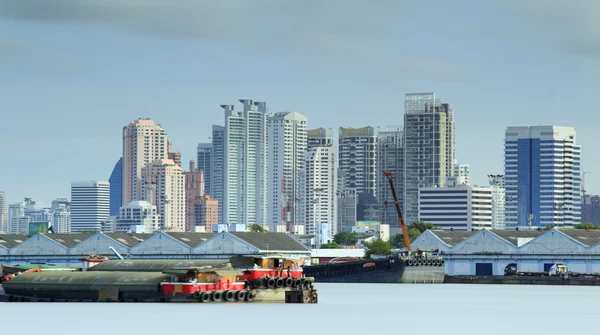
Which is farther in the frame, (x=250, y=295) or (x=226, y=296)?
(x=250, y=295)

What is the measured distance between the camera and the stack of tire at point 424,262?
478 ft

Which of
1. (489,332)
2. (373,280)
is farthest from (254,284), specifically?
(373,280)

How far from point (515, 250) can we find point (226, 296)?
252 feet

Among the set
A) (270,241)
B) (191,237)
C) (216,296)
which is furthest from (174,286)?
(270,241)

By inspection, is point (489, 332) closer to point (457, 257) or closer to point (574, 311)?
point (574, 311)

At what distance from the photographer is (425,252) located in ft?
488

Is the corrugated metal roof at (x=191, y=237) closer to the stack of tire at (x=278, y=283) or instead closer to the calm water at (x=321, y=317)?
the calm water at (x=321, y=317)

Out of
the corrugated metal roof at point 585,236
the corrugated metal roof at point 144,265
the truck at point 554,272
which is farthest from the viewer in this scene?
the corrugated metal roof at point 585,236

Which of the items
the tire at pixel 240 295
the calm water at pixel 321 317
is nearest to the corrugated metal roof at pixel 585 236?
the calm water at pixel 321 317

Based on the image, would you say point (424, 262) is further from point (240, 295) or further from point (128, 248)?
point (240, 295)

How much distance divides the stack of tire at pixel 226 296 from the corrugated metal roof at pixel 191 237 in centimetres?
7731

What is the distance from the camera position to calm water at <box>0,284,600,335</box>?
64375mm

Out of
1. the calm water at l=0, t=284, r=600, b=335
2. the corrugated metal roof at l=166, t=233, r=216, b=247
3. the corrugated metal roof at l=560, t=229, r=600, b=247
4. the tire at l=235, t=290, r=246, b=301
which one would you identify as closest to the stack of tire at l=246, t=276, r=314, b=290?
the tire at l=235, t=290, r=246, b=301

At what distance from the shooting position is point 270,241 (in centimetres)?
17062
